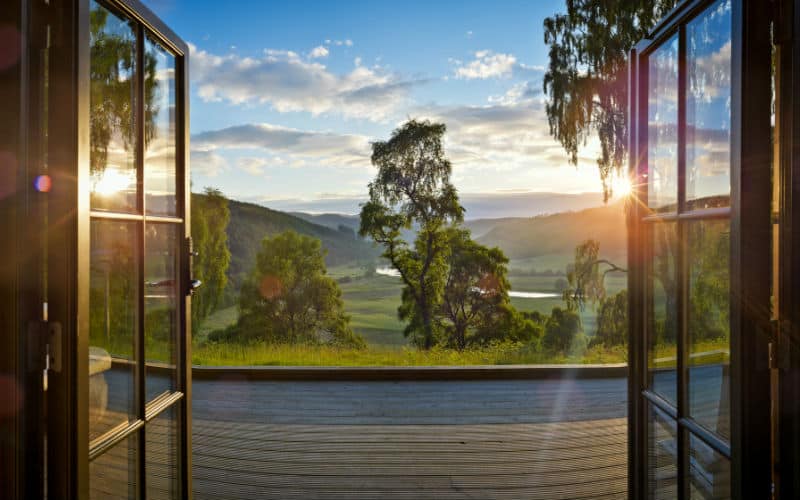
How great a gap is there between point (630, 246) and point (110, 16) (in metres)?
1.76

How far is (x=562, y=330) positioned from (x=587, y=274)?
2.86 m

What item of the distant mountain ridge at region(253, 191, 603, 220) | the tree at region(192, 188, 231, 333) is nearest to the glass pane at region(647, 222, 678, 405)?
the distant mountain ridge at region(253, 191, 603, 220)

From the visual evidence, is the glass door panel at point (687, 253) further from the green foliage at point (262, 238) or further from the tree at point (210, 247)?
the tree at point (210, 247)

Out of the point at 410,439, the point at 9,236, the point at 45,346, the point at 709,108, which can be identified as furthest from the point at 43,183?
the point at 410,439

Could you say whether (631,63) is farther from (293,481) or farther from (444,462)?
(293,481)

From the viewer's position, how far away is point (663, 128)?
1.79 metres

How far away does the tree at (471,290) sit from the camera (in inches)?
419

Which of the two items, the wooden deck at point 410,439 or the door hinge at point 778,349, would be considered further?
the wooden deck at point 410,439

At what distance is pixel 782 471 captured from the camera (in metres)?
1.22

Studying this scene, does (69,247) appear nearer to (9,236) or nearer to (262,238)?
(9,236)

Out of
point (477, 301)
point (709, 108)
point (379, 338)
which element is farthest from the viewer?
point (379, 338)

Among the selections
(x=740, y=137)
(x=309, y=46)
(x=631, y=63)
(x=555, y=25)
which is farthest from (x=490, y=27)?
(x=740, y=137)

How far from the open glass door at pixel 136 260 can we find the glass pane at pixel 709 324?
148cm

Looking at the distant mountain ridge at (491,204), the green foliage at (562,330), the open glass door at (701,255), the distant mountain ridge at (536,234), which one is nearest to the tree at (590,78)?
the distant mountain ridge at (536,234)
